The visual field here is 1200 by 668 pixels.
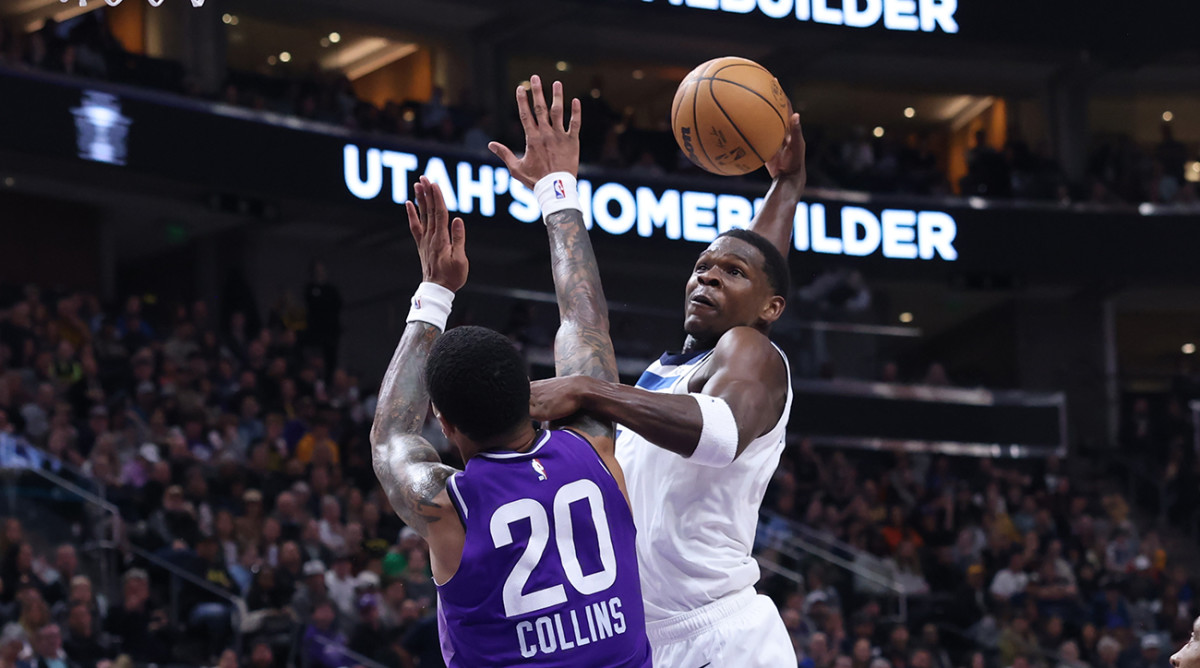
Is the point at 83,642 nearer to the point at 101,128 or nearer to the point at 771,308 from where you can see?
the point at 771,308

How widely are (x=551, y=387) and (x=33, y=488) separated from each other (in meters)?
8.70

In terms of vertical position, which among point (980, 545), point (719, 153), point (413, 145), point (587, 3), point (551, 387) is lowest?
point (980, 545)

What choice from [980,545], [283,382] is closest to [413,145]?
[283,382]

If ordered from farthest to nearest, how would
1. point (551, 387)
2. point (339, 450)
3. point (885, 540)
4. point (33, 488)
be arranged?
point (885, 540), point (339, 450), point (33, 488), point (551, 387)

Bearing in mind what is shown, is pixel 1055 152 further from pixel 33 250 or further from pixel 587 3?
pixel 33 250

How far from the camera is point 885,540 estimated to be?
17.1 metres

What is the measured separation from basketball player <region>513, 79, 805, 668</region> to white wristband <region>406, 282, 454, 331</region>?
50cm

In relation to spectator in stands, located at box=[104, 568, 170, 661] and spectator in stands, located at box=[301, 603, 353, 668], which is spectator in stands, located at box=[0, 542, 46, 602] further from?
spectator in stands, located at box=[301, 603, 353, 668]

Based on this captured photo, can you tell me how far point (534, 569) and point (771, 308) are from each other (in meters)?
1.55

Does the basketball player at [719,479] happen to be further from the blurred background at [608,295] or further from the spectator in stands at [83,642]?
the spectator in stands at [83,642]

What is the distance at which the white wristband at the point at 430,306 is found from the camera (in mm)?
3846

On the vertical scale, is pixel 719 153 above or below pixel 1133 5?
below

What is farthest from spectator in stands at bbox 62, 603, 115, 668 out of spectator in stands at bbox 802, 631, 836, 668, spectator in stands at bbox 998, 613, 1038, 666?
spectator in stands at bbox 998, 613, 1038, 666

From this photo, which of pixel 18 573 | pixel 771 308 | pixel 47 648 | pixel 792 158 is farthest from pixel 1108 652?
pixel 771 308
